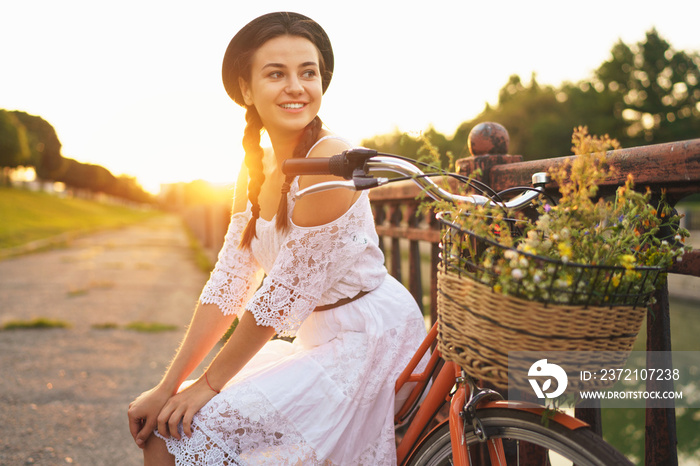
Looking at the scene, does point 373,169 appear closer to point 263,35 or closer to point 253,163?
point 263,35

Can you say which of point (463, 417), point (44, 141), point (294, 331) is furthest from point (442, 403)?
point (44, 141)

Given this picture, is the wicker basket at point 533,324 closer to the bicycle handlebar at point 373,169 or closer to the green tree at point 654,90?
the bicycle handlebar at point 373,169

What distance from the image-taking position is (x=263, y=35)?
1698 millimetres

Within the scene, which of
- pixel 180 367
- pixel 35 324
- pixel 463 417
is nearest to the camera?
pixel 463 417

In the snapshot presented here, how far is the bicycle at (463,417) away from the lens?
110 centimetres

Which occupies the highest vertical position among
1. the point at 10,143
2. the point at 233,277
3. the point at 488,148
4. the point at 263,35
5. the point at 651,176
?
→ the point at 10,143

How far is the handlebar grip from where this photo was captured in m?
1.20

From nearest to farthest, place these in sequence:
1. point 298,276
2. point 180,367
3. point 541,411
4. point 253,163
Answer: point 541,411 → point 298,276 → point 180,367 → point 253,163

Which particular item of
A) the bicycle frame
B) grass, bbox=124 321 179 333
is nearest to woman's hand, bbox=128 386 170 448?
the bicycle frame

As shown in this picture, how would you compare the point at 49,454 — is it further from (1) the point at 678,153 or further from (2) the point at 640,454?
(2) the point at 640,454

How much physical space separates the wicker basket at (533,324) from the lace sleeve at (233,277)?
44.9 inches

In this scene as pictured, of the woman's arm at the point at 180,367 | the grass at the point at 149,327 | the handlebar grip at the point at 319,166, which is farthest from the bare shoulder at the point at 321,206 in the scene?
the grass at the point at 149,327

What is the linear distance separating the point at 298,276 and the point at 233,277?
490mm

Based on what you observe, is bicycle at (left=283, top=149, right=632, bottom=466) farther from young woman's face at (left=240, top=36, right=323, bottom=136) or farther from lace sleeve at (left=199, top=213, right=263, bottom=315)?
lace sleeve at (left=199, top=213, right=263, bottom=315)
